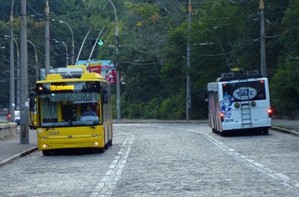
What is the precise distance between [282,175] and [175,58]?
57.7m

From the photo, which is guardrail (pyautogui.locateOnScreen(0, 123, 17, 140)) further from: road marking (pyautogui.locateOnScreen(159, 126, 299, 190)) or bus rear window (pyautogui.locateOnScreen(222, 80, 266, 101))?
road marking (pyautogui.locateOnScreen(159, 126, 299, 190))

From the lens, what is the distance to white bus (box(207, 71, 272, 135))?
42344 millimetres

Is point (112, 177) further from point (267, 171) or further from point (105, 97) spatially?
point (105, 97)

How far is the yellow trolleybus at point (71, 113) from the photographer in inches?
1262

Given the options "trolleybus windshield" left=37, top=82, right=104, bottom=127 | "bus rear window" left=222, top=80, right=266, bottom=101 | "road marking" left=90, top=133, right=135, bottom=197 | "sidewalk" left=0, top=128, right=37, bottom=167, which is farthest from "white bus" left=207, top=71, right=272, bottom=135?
"trolleybus windshield" left=37, top=82, right=104, bottom=127

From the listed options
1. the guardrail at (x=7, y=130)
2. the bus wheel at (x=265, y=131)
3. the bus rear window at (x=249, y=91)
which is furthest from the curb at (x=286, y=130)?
the guardrail at (x=7, y=130)

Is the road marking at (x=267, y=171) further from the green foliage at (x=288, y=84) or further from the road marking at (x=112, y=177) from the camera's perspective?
the green foliage at (x=288, y=84)

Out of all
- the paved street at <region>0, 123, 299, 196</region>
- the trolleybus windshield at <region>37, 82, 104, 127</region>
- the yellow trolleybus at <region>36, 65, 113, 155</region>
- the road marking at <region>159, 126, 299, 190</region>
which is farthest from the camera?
the trolleybus windshield at <region>37, 82, 104, 127</region>

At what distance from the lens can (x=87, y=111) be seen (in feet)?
107

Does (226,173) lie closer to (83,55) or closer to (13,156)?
(13,156)

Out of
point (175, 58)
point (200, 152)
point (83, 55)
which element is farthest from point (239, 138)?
point (83, 55)

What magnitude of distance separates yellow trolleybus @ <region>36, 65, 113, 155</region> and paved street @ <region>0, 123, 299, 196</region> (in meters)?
0.58

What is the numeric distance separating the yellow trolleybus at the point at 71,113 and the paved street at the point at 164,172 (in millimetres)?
577

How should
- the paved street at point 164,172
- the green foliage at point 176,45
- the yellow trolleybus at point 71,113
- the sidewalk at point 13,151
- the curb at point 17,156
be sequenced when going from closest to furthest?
the paved street at point 164,172 → the curb at point 17,156 → the sidewalk at point 13,151 → the yellow trolleybus at point 71,113 → the green foliage at point 176,45
